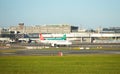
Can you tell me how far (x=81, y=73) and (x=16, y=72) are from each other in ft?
20.6

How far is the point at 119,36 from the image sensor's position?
181500 millimetres

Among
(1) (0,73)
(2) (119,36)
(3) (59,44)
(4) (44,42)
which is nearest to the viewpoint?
(1) (0,73)

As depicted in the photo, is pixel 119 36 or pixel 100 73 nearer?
pixel 100 73

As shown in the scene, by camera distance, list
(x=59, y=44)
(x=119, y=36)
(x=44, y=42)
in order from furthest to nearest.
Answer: (x=119, y=36) → (x=44, y=42) → (x=59, y=44)

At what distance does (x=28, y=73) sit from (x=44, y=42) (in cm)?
12628

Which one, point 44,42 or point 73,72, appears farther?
point 44,42

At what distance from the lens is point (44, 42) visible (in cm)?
15312

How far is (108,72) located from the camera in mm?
27312

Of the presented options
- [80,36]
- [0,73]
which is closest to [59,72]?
[0,73]

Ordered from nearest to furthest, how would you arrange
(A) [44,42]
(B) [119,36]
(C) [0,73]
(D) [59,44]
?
(C) [0,73] → (D) [59,44] → (A) [44,42] → (B) [119,36]

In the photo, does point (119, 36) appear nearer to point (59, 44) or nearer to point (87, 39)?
point (87, 39)

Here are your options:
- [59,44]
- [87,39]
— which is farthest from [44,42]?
[87,39]

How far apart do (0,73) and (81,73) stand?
24.7 feet

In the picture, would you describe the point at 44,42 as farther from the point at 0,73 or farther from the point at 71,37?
the point at 0,73
